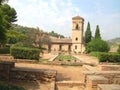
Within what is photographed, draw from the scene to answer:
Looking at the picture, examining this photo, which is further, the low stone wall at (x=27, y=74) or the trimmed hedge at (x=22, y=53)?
the trimmed hedge at (x=22, y=53)

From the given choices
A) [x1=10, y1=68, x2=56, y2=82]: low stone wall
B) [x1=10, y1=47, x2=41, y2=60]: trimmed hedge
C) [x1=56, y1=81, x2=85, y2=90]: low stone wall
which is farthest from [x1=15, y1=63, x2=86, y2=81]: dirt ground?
[x1=10, y1=47, x2=41, y2=60]: trimmed hedge

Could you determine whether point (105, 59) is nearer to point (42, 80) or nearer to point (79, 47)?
point (42, 80)

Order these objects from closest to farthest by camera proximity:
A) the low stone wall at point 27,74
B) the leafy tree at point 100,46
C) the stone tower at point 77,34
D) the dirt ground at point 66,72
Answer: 1. the low stone wall at point 27,74
2. the dirt ground at point 66,72
3. the leafy tree at point 100,46
4. the stone tower at point 77,34

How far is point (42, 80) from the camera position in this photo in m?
10.5

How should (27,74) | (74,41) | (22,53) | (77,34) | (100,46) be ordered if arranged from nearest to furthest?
(27,74)
(22,53)
(100,46)
(74,41)
(77,34)

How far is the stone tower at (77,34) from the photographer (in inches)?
2805

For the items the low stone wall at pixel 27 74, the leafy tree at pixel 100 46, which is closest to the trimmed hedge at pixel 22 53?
the low stone wall at pixel 27 74

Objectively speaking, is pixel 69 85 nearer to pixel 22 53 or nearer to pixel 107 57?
pixel 22 53

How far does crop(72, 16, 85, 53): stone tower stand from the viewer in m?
71.2

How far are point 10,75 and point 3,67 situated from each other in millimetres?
445

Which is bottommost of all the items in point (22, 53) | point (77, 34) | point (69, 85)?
point (69, 85)

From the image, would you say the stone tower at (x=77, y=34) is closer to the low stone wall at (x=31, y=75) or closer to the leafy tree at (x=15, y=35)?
the leafy tree at (x=15, y=35)

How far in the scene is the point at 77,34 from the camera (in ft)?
237

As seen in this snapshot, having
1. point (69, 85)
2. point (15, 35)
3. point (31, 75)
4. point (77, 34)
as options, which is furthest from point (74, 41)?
point (69, 85)
